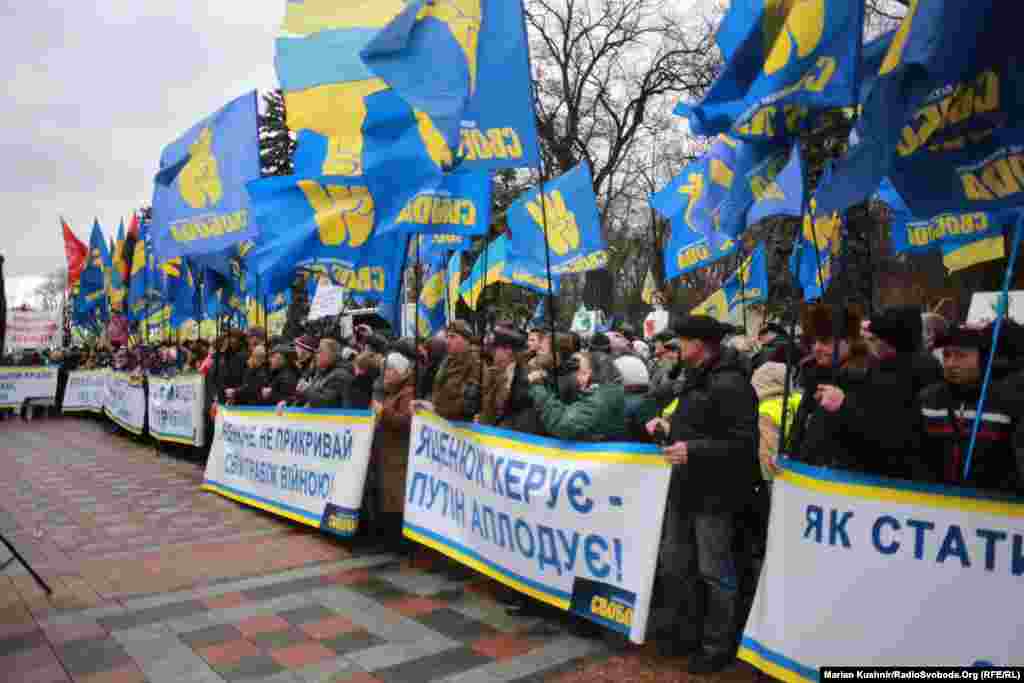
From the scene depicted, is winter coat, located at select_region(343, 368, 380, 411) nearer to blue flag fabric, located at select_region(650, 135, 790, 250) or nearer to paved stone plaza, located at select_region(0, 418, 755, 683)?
paved stone plaza, located at select_region(0, 418, 755, 683)

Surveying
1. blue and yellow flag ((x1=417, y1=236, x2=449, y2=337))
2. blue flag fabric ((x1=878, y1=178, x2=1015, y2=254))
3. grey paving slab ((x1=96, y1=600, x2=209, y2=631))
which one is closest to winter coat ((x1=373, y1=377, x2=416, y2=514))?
grey paving slab ((x1=96, y1=600, x2=209, y2=631))

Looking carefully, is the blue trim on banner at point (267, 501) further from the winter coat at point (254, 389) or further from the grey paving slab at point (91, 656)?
the grey paving slab at point (91, 656)

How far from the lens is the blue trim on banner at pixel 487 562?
15.4 ft

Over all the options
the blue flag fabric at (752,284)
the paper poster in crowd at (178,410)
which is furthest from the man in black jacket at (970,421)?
the paper poster in crowd at (178,410)

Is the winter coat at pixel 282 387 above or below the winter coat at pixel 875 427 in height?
below

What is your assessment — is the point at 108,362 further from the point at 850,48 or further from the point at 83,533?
the point at 850,48

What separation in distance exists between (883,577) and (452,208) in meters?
4.73

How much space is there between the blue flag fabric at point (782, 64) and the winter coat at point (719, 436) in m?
1.32

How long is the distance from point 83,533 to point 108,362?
14864mm

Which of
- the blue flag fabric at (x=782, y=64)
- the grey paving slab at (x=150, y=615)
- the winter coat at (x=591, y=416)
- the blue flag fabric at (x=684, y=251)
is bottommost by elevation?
the grey paving slab at (x=150, y=615)

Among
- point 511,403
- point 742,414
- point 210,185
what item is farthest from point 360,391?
point 742,414

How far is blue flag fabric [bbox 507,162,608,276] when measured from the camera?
33.1 feet

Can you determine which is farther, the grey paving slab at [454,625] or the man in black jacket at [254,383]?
the man in black jacket at [254,383]

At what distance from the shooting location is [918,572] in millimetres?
3172
